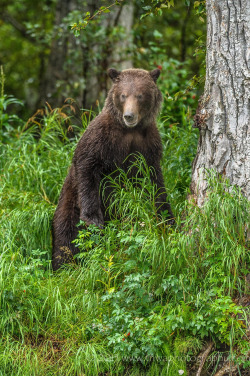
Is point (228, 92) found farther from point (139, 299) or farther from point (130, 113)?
point (139, 299)

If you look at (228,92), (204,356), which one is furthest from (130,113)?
(204,356)

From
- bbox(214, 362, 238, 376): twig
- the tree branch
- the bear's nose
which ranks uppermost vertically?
the tree branch

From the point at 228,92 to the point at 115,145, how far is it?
4.14 ft

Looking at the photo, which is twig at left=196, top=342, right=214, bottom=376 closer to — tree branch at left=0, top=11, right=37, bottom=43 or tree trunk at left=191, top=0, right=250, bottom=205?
tree trunk at left=191, top=0, right=250, bottom=205

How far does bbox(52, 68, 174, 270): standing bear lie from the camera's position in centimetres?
497

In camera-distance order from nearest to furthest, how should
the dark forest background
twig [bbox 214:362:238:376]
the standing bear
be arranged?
twig [bbox 214:362:238:376]
the standing bear
the dark forest background

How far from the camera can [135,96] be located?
5066 mm

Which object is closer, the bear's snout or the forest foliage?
the forest foliage

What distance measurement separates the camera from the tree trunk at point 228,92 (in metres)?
4.05

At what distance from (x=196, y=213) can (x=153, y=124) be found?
5.00ft

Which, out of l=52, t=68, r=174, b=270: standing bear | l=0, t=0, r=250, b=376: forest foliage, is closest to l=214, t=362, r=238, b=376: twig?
l=0, t=0, r=250, b=376: forest foliage

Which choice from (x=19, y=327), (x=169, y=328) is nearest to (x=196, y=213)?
(x=169, y=328)

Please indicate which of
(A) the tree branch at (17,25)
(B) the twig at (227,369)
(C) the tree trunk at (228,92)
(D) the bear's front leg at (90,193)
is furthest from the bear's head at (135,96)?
(A) the tree branch at (17,25)

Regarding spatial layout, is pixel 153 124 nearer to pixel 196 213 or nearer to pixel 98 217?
pixel 98 217
